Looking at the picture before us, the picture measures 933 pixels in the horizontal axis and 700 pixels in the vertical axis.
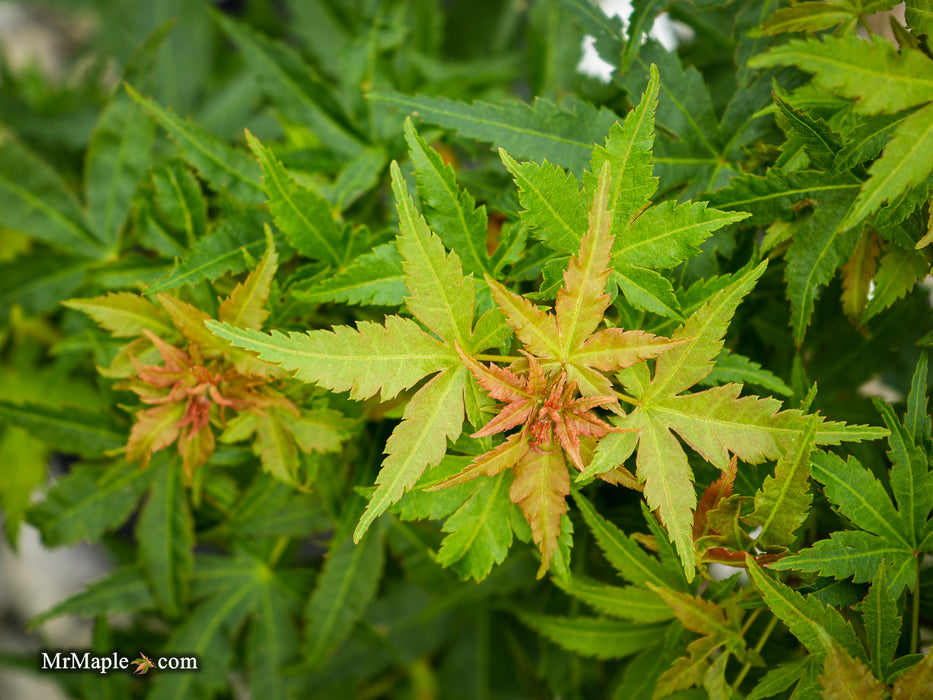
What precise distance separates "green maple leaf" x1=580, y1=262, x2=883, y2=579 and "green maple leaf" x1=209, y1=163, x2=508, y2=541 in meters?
0.13

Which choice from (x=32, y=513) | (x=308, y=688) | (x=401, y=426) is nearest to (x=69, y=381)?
(x=32, y=513)

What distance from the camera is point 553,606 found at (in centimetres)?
81

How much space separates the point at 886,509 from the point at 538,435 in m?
0.34

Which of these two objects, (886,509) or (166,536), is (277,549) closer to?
(166,536)

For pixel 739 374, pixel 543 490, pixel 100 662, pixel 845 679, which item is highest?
pixel 739 374

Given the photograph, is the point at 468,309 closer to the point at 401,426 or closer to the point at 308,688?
the point at 401,426

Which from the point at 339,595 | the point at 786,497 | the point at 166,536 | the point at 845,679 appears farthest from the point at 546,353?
the point at 166,536

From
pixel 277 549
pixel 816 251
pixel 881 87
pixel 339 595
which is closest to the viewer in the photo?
pixel 881 87

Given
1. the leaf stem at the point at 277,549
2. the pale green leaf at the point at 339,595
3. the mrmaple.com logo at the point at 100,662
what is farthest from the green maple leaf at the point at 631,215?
the mrmaple.com logo at the point at 100,662

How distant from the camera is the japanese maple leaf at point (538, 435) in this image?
0.50 meters

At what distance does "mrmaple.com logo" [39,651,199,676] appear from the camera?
88 cm

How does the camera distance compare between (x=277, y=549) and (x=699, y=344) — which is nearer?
(x=699, y=344)

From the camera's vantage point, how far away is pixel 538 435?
1.69 feet

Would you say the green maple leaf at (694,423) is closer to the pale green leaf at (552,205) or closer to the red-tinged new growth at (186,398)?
the pale green leaf at (552,205)
